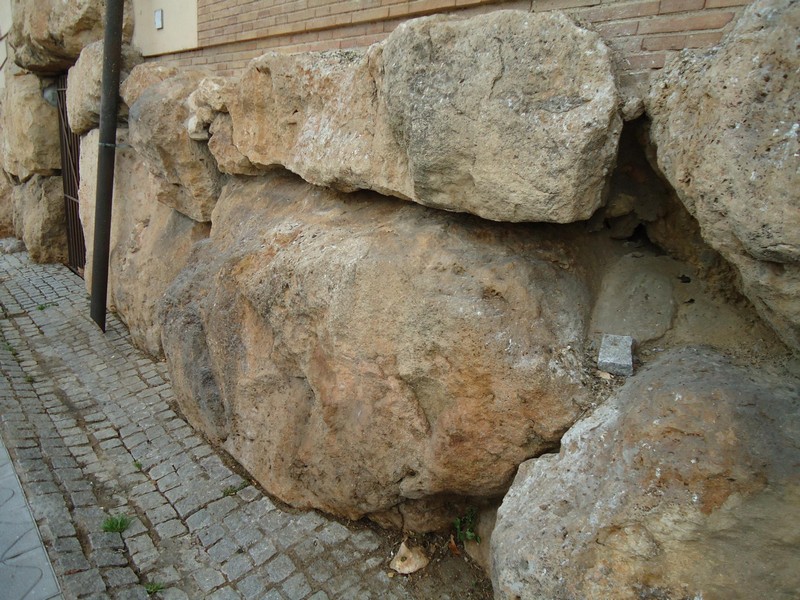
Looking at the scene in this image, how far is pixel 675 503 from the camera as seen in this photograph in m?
2.00

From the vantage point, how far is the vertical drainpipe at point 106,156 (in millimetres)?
5625

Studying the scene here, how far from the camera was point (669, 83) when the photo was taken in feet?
7.35

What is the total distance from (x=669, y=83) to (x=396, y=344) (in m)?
1.55

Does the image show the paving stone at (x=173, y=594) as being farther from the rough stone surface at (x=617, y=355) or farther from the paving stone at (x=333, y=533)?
the rough stone surface at (x=617, y=355)

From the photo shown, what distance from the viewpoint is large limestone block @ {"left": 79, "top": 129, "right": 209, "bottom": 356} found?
18.0 ft

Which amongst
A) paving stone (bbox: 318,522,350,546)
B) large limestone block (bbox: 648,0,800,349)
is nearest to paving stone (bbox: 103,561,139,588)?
paving stone (bbox: 318,522,350,546)

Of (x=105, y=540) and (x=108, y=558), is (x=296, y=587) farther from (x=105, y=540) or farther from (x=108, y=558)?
(x=105, y=540)

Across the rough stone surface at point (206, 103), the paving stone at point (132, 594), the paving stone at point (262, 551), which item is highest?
the rough stone surface at point (206, 103)

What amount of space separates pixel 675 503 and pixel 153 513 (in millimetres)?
3044

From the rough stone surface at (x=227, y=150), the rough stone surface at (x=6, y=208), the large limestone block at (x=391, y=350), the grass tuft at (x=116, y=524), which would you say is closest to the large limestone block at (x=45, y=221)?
the rough stone surface at (x=6, y=208)

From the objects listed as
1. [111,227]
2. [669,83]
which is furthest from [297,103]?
[111,227]

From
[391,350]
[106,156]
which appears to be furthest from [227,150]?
[391,350]

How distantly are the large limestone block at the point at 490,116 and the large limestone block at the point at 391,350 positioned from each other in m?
0.28

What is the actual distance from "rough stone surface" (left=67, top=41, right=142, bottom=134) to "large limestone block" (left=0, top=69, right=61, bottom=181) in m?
2.03
